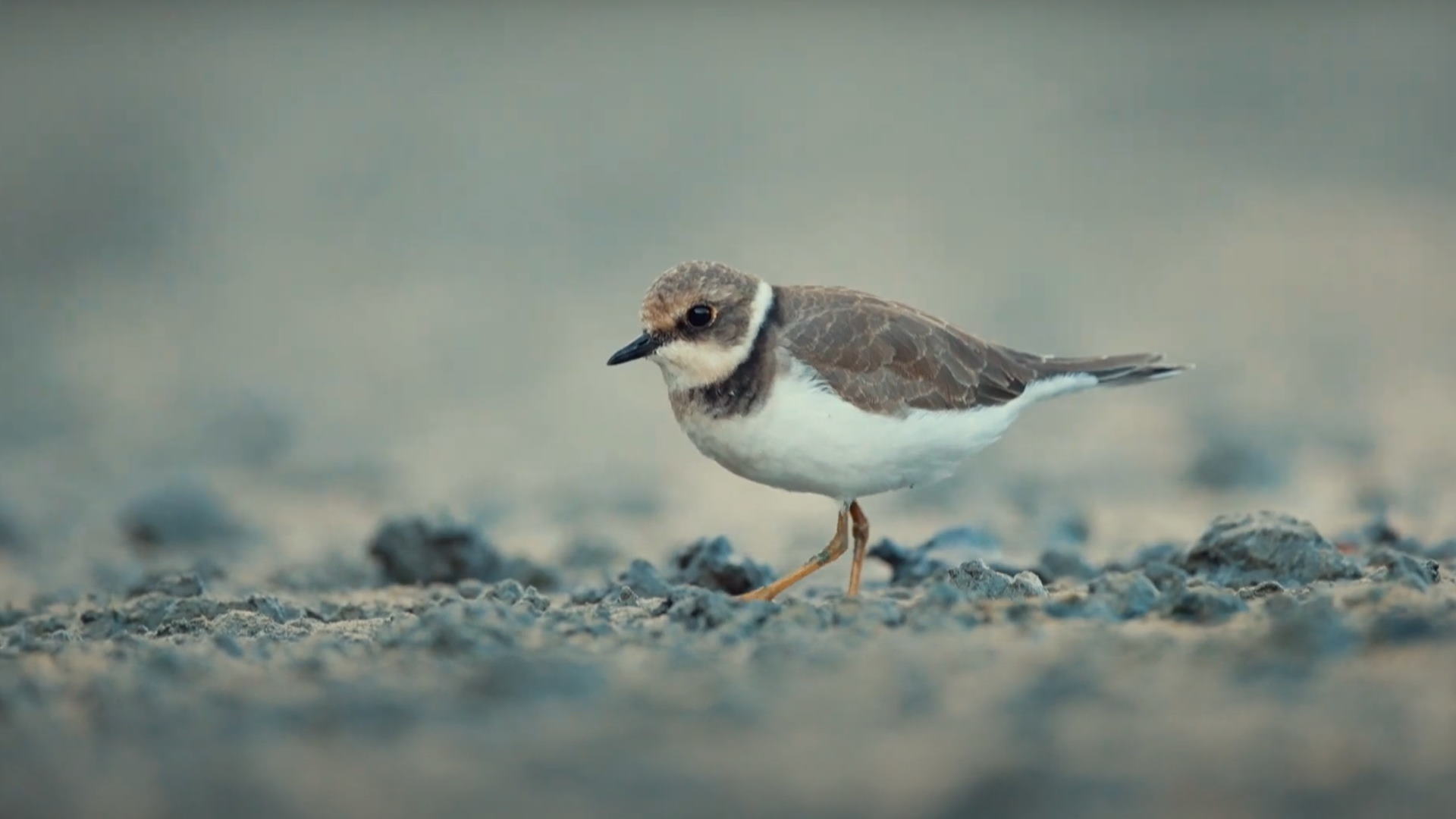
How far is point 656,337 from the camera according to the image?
605cm

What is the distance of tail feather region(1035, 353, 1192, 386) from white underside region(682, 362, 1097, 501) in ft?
2.46

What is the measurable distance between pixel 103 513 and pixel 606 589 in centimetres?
393

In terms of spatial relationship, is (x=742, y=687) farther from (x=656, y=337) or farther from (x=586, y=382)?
(x=586, y=382)

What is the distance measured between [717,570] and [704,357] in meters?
1.10

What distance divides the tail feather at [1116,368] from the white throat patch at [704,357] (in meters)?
1.40

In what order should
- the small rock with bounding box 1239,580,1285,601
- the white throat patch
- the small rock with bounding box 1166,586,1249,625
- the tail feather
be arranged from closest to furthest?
the small rock with bounding box 1166,586,1249,625
the small rock with bounding box 1239,580,1285,601
the white throat patch
the tail feather

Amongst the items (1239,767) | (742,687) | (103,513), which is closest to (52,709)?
(742,687)

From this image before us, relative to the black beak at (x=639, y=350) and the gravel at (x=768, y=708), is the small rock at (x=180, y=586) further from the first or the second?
the black beak at (x=639, y=350)

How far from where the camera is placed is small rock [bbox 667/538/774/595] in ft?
21.9

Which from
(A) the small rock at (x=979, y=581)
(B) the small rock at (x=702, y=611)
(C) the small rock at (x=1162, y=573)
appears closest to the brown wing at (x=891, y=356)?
(A) the small rock at (x=979, y=581)

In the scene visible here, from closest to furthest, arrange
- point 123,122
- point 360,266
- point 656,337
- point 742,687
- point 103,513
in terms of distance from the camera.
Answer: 1. point 742,687
2. point 656,337
3. point 103,513
4. point 360,266
5. point 123,122

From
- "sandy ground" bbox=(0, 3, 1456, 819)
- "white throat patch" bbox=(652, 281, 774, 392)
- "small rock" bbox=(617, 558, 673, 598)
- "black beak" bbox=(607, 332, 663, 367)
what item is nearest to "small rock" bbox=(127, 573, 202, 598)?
"sandy ground" bbox=(0, 3, 1456, 819)

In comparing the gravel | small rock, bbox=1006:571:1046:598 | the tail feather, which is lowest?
the gravel

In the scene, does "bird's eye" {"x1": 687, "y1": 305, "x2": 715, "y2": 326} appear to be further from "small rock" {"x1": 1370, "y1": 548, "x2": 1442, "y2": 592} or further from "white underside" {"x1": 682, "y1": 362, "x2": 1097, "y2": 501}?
"small rock" {"x1": 1370, "y1": 548, "x2": 1442, "y2": 592}
